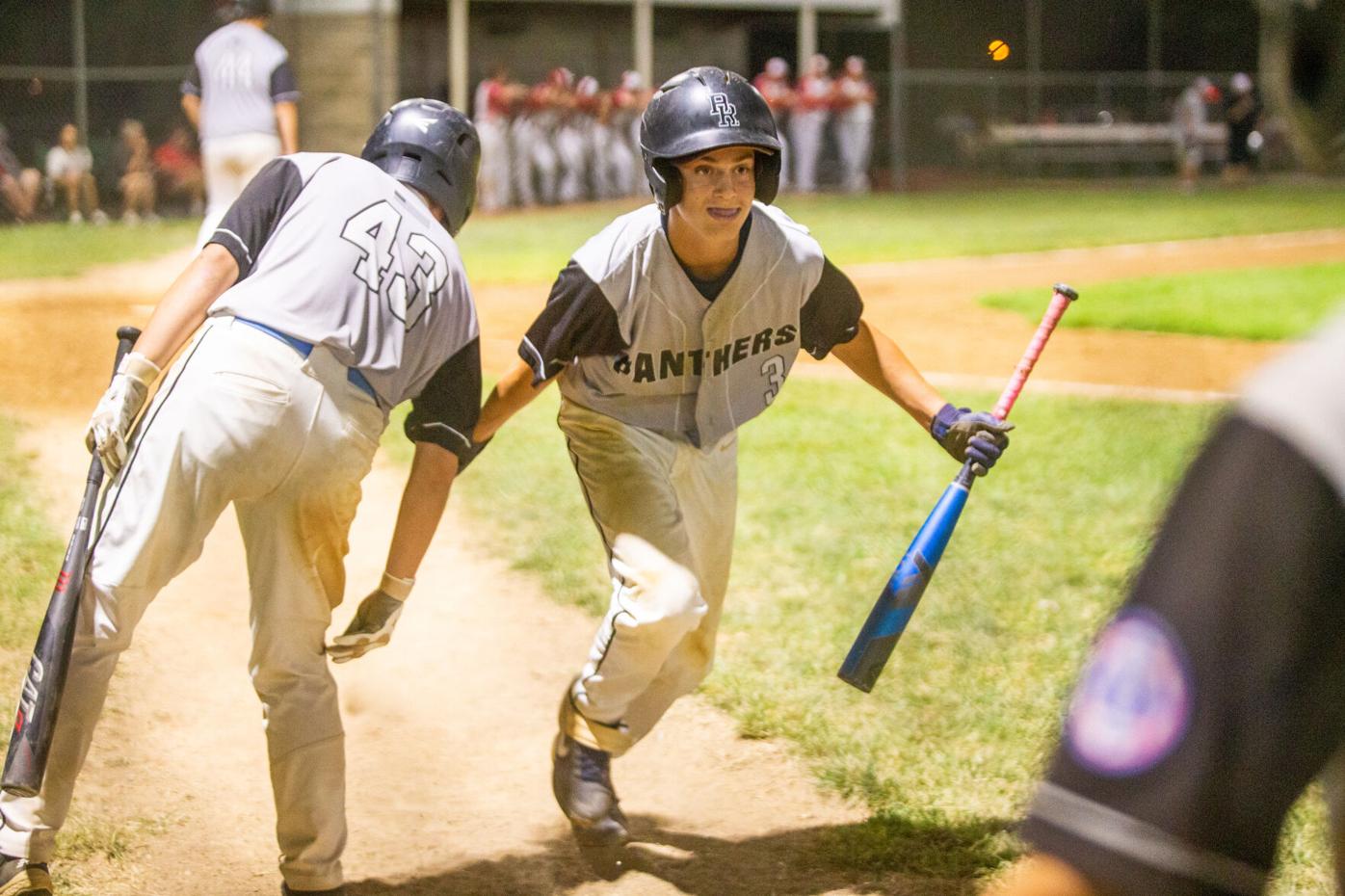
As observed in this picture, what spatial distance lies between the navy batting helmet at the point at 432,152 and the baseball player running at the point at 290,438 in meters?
0.07

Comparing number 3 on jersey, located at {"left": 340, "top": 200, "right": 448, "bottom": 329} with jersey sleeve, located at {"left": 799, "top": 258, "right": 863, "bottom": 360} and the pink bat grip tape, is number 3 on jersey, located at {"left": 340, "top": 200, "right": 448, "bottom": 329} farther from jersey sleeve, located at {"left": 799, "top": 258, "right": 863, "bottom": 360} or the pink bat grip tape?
the pink bat grip tape

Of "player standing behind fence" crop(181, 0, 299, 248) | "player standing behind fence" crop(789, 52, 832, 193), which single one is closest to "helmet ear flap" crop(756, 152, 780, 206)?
"player standing behind fence" crop(181, 0, 299, 248)

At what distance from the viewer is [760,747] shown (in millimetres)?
4793

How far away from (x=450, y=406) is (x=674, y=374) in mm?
644

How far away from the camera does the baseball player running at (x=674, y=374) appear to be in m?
3.73

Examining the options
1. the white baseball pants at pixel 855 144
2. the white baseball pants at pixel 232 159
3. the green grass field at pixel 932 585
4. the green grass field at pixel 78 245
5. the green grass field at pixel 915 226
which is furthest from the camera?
the white baseball pants at pixel 855 144

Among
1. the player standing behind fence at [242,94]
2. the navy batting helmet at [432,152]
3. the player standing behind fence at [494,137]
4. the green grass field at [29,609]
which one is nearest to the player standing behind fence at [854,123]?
the player standing behind fence at [494,137]

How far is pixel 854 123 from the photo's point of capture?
2772cm

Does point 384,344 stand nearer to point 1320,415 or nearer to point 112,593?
point 112,593

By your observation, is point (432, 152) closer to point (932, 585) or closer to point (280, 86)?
point (932, 585)

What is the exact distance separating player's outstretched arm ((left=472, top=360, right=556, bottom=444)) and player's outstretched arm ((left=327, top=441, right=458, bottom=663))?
9.7 inches

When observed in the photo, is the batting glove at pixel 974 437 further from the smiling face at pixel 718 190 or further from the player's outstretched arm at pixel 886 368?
the smiling face at pixel 718 190

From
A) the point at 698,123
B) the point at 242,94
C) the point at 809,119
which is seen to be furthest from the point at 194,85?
the point at 809,119

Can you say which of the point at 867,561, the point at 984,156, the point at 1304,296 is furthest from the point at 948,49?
the point at 867,561
